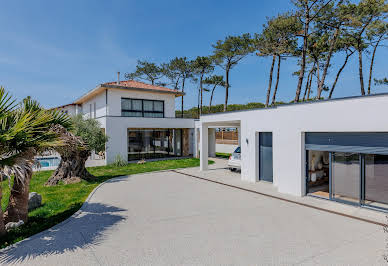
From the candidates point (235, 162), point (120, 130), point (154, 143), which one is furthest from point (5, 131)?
point (154, 143)

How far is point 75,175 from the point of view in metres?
11.9

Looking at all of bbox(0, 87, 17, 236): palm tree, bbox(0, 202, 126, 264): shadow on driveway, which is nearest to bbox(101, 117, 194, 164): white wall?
bbox(0, 202, 126, 264): shadow on driveway

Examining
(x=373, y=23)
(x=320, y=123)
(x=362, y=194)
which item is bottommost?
(x=362, y=194)

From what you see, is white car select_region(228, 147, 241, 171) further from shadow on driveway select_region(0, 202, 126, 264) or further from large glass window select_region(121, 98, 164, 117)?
large glass window select_region(121, 98, 164, 117)

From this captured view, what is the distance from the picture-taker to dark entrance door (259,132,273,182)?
1098 cm

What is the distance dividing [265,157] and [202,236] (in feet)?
22.0

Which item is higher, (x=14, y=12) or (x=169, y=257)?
(x=14, y=12)

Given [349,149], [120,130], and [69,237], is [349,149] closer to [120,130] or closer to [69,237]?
[69,237]

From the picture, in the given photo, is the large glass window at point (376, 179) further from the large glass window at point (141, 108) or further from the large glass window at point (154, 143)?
the large glass window at point (141, 108)

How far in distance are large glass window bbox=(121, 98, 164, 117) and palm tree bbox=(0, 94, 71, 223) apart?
13629 millimetres

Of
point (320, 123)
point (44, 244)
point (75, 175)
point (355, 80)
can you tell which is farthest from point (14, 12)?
point (355, 80)

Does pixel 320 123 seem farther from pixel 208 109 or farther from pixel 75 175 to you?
pixel 208 109

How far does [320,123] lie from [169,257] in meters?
6.59

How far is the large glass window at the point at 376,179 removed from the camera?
6852 mm
